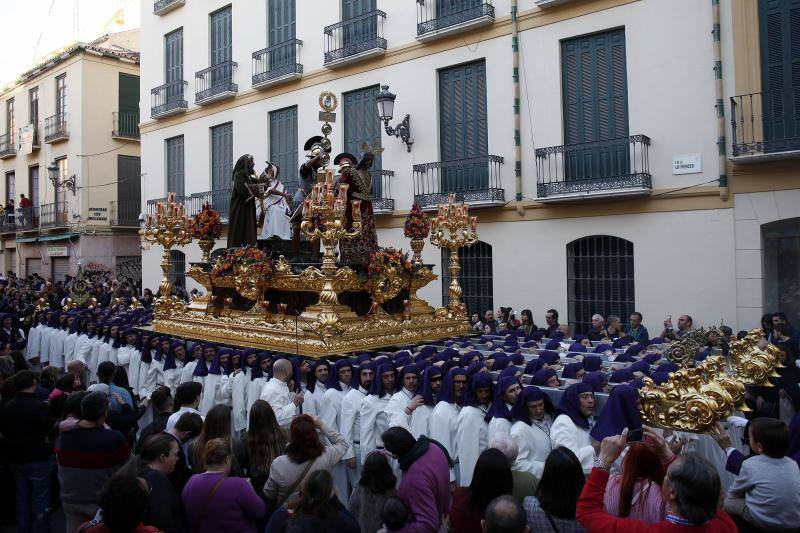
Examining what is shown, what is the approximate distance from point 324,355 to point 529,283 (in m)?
6.53

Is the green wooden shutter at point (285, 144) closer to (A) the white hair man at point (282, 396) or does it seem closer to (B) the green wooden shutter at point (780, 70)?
(B) the green wooden shutter at point (780, 70)

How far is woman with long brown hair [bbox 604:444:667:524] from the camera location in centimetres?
338

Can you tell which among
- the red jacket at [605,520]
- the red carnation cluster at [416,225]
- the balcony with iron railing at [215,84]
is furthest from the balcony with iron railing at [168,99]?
the red jacket at [605,520]

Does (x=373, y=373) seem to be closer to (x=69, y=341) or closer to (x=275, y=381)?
(x=275, y=381)

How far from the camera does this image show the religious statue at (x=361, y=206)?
10.6m

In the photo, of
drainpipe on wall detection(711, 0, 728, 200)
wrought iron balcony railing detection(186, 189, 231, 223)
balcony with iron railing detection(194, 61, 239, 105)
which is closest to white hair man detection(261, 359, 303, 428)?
drainpipe on wall detection(711, 0, 728, 200)

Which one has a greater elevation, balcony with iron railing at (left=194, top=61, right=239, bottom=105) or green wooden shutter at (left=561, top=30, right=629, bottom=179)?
balcony with iron railing at (left=194, top=61, right=239, bottom=105)

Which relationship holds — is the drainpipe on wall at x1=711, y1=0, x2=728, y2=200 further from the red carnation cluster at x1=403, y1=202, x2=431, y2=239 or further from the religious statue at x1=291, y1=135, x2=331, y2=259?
the religious statue at x1=291, y1=135, x2=331, y2=259

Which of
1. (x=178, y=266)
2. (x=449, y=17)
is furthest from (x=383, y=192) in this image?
(x=178, y=266)

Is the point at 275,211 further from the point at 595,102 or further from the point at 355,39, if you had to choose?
the point at 355,39

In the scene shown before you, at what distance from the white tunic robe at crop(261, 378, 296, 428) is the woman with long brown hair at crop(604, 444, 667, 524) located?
12.6 feet

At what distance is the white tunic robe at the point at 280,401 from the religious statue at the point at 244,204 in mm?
5899

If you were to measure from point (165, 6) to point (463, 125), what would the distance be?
43.6ft

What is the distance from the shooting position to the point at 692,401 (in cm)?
394
